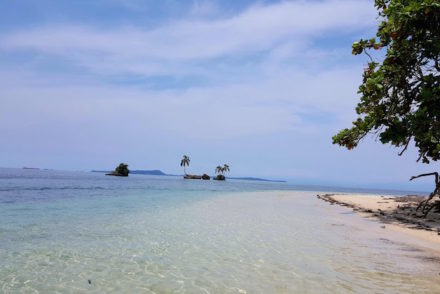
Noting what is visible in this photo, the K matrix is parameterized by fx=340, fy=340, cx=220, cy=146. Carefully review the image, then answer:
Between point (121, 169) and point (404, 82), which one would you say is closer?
point (404, 82)

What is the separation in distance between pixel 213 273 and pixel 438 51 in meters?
18.2

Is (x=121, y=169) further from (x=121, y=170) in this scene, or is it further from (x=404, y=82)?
(x=404, y=82)

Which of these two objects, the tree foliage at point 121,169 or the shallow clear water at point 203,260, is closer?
the shallow clear water at point 203,260

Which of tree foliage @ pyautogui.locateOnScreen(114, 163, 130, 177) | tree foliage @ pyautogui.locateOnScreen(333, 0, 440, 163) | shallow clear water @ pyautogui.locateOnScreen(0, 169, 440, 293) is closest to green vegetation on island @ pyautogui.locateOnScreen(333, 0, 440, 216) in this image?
tree foliage @ pyautogui.locateOnScreen(333, 0, 440, 163)

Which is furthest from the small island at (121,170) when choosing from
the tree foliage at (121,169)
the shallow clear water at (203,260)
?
the shallow clear water at (203,260)

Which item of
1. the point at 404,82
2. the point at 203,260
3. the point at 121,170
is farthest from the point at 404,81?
the point at 121,170

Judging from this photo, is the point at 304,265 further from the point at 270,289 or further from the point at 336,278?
the point at 270,289

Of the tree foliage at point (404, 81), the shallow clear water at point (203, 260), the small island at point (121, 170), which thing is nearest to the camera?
the shallow clear water at point (203, 260)

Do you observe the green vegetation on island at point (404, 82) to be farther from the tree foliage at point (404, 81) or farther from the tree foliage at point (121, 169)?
the tree foliage at point (121, 169)

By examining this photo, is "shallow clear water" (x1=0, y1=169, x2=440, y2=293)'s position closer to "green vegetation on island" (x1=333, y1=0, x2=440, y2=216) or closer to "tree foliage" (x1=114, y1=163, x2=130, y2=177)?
"green vegetation on island" (x1=333, y1=0, x2=440, y2=216)

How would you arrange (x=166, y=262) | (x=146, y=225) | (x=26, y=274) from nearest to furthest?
(x=26, y=274) → (x=166, y=262) → (x=146, y=225)

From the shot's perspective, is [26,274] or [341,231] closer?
[26,274]

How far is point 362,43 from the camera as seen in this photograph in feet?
76.9

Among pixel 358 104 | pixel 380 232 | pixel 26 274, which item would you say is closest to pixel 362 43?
pixel 358 104
